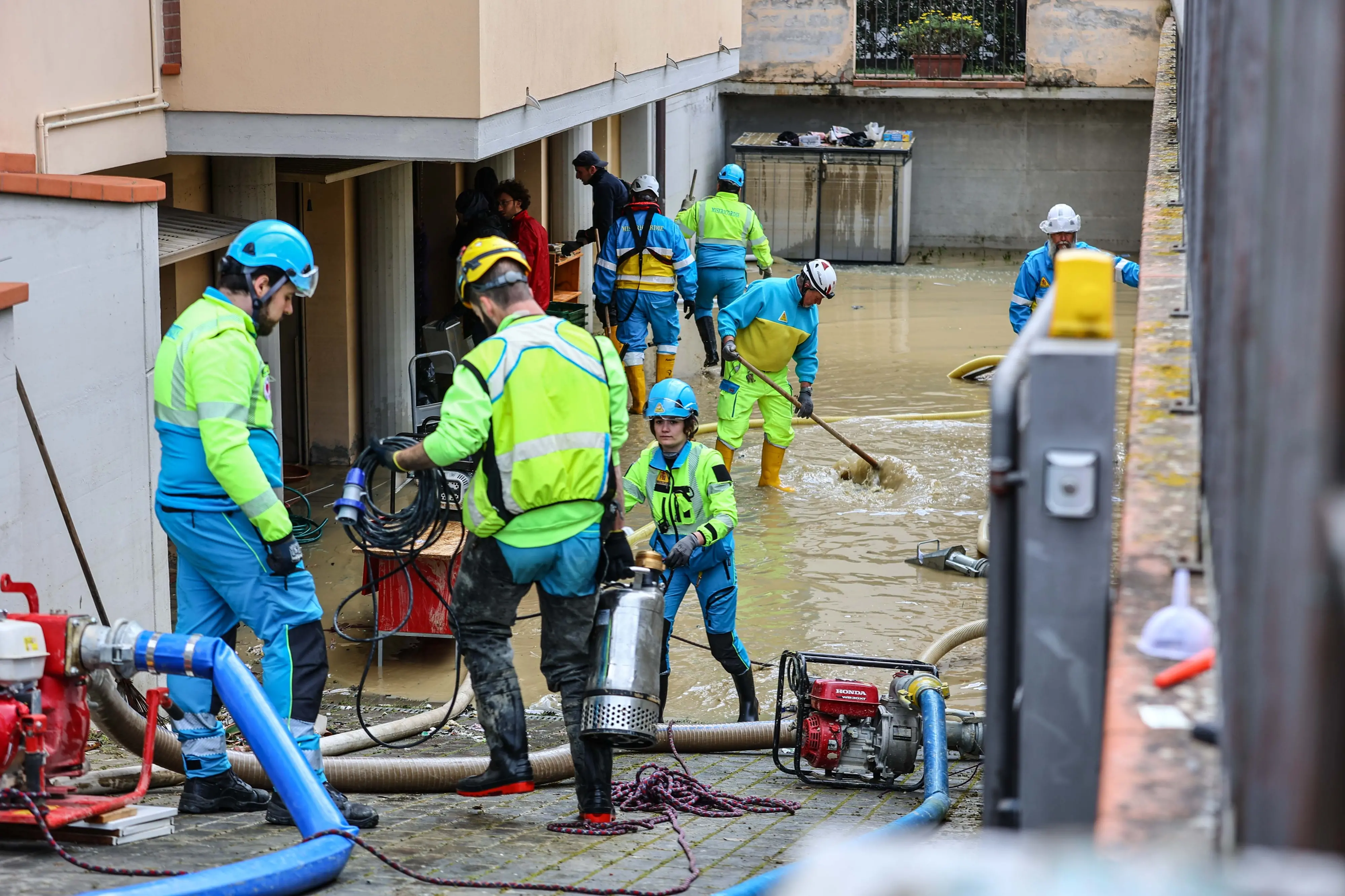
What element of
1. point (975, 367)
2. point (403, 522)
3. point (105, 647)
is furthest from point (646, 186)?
point (105, 647)

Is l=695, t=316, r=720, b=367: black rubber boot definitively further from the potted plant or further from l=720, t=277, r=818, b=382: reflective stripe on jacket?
the potted plant

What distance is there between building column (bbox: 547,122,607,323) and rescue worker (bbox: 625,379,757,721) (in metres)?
8.90

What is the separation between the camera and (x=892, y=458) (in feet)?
39.2

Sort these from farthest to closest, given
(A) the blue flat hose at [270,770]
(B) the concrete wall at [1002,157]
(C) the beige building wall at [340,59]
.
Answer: (B) the concrete wall at [1002,157] < (C) the beige building wall at [340,59] < (A) the blue flat hose at [270,770]

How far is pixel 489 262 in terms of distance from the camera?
5.00m

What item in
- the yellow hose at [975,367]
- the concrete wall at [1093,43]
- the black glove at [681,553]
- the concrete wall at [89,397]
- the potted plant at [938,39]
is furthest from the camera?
the potted plant at [938,39]

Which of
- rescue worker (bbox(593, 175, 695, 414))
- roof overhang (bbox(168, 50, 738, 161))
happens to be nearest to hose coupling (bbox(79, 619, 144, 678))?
roof overhang (bbox(168, 50, 738, 161))

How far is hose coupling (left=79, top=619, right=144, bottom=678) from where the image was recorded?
4.23 meters

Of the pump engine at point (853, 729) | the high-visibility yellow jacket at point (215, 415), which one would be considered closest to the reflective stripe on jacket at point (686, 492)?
the pump engine at point (853, 729)

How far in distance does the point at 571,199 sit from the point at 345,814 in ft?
39.8

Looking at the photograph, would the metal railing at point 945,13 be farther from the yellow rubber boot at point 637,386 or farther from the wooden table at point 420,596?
the wooden table at point 420,596

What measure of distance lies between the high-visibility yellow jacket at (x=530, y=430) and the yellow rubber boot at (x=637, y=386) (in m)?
8.45

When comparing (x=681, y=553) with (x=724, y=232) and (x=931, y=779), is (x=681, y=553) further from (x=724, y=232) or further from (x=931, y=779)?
(x=724, y=232)

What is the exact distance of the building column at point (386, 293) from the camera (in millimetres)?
11781
